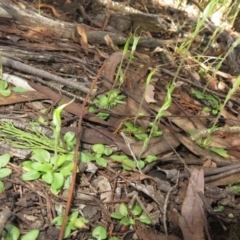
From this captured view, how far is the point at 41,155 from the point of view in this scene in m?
1.32

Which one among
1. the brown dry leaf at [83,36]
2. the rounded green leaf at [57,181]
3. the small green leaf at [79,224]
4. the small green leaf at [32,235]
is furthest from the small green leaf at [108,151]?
the brown dry leaf at [83,36]

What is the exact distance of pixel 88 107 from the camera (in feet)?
5.22

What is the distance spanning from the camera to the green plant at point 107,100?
1.58m

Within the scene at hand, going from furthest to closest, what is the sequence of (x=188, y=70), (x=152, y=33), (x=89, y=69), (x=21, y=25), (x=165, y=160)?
(x=152, y=33) → (x=188, y=70) → (x=21, y=25) → (x=89, y=69) → (x=165, y=160)

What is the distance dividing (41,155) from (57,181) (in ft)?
0.44

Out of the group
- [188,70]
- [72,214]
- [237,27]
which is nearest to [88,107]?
[72,214]

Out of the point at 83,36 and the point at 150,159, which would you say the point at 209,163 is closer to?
the point at 150,159

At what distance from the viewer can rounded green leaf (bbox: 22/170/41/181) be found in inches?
48.4

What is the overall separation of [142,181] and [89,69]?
740mm

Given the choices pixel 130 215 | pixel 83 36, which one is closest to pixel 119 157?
pixel 130 215

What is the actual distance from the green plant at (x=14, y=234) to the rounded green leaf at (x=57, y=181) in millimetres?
179

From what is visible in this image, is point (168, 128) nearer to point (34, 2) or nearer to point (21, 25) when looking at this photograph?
point (21, 25)

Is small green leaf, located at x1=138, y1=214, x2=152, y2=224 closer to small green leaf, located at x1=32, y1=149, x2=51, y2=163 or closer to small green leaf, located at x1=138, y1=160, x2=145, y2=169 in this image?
small green leaf, located at x1=138, y1=160, x2=145, y2=169

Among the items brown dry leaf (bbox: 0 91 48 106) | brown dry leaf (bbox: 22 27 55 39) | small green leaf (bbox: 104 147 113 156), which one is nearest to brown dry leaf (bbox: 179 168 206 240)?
small green leaf (bbox: 104 147 113 156)
